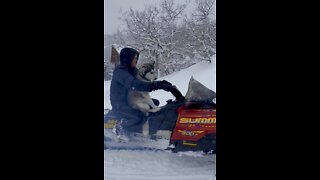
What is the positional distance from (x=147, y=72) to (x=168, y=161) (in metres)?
0.62

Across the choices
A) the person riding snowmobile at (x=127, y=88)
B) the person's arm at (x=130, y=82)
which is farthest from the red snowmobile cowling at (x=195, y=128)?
the person's arm at (x=130, y=82)

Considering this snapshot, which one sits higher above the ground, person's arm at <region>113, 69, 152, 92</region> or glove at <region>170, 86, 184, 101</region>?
person's arm at <region>113, 69, 152, 92</region>

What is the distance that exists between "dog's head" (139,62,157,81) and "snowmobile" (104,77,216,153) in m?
0.21

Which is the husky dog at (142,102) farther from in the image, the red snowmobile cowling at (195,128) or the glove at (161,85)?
the red snowmobile cowling at (195,128)

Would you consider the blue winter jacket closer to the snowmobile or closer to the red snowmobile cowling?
the snowmobile

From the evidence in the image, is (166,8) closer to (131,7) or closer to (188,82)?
(131,7)

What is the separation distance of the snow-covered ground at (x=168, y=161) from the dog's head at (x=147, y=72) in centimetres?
7

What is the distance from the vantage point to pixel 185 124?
2852mm

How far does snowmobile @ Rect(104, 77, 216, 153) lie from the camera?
281 centimetres

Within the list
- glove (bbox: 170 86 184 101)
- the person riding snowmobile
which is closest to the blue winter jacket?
the person riding snowmobile

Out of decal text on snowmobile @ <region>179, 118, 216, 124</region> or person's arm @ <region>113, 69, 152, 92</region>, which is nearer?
decal text on snowmobile @ <region>179, 118, 216, 124</region>

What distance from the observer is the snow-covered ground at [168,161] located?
9.25 feet

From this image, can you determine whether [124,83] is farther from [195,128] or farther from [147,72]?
[195,128]

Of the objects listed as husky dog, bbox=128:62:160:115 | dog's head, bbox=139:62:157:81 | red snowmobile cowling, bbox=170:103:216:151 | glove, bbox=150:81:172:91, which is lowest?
red snowmobile cowling, bbox=170:103:216:151
